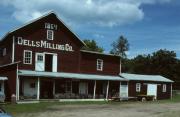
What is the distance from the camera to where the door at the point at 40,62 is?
47737 millimetres

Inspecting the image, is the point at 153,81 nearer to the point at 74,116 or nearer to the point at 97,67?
the point at 97,67

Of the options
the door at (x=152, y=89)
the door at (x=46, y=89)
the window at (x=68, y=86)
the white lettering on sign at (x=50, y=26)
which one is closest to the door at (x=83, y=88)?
the window at (x=68, y=86)

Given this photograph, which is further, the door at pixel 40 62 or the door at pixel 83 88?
the door at pixel 83 88

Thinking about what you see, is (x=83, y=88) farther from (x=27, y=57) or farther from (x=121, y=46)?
(x=121, y=46)

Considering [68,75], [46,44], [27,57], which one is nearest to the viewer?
[27,57]

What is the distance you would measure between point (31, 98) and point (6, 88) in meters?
2.92

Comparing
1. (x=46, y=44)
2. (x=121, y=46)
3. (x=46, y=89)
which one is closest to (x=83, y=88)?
(x=46, y=89)

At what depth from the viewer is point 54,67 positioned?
4956cm

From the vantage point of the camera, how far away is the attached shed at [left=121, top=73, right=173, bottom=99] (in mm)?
56531

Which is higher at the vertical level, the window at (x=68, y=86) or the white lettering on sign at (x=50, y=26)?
the white lettering on sign at (x=50, y=26)

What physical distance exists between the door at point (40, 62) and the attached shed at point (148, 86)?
12.8 meters

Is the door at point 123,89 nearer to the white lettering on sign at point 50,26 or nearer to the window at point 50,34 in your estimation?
the window at point 50,34

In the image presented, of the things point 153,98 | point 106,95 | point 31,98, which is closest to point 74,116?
point 31,98

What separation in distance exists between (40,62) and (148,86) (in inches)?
700
